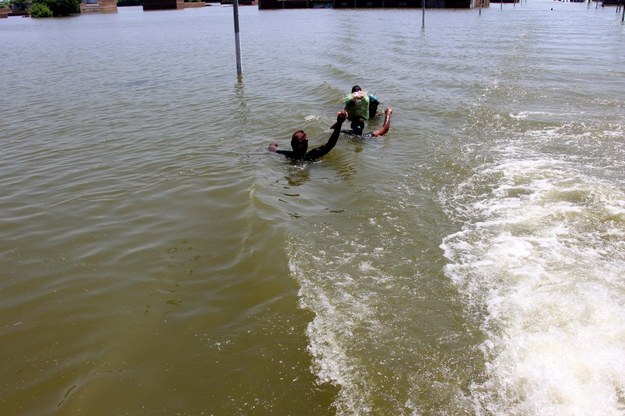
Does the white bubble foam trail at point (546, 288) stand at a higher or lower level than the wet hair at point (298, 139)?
lower

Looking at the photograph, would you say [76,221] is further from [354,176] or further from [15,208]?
[354,176]

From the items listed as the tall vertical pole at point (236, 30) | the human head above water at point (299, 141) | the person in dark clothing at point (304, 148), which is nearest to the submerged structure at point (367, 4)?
the tall vertical pole at point (236, 30)

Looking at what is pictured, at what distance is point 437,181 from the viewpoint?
7.55 metres

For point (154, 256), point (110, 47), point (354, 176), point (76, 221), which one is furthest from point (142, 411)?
point (110, 47)

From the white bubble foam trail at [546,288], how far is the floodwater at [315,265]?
20 millimetres

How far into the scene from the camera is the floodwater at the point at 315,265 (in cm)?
354

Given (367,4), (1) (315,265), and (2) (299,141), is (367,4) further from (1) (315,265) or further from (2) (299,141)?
(1) (315,265)

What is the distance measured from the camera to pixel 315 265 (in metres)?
5.18

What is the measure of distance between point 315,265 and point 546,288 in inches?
92.9

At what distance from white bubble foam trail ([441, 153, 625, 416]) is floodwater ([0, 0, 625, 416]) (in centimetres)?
2

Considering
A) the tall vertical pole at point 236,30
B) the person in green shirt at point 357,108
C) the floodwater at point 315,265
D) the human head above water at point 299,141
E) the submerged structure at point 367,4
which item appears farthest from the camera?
the submerged structure at point 367,4

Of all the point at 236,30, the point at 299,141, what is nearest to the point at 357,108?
the point at 299,141

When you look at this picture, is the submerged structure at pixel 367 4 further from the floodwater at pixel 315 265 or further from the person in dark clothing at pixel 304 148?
the person in dark clothing at pixel 304 148

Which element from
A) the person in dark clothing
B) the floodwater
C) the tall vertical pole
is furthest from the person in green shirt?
the tall vertical pole
